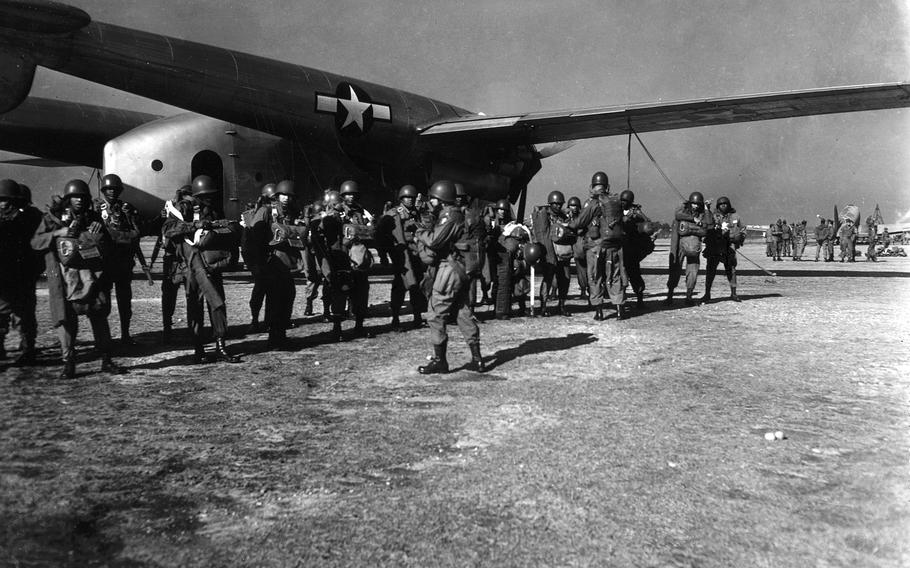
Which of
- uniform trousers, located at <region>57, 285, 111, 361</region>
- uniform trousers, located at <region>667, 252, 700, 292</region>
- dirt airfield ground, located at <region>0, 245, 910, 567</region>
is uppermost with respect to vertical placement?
uniform trousers, located at <region>667, 252, 700, 292</region>

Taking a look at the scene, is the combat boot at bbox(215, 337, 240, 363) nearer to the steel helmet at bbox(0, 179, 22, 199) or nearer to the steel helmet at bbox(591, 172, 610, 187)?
the steel helmet at bbox(0, 179, 22, 199)

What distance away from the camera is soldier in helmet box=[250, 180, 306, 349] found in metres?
7.46

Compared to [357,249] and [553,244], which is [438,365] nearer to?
[357,249]

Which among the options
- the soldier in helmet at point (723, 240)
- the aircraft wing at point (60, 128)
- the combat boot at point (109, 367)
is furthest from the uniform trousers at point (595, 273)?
the aircraft wing at point (60, 128)

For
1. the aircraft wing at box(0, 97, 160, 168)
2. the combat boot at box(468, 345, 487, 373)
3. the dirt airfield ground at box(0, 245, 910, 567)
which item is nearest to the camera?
the dirt airfield ground at box(0, 245, 910, 567)

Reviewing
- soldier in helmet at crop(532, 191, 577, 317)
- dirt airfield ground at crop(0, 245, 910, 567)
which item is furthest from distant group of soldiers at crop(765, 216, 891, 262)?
dirt airfield ground at crop(0, 245, 910, 567)

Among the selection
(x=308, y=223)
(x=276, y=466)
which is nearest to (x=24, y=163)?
(x=308, y=223)

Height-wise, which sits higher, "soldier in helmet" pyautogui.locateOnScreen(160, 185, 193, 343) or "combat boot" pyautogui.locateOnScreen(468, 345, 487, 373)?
"soldier in helmet" pyautogui.locateOnScreen(160, 185, 193, 343)

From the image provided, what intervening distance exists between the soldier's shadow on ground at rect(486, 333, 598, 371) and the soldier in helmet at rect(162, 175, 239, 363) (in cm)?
282

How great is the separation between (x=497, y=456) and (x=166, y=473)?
1967mm

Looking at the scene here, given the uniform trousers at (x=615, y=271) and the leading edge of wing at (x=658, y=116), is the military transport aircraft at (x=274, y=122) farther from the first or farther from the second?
the uniform trousers at (x=615, y=271)

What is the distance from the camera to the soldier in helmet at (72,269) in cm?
596

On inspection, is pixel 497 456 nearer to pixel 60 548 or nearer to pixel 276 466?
pixel 276 466

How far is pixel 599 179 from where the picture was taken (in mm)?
10031
